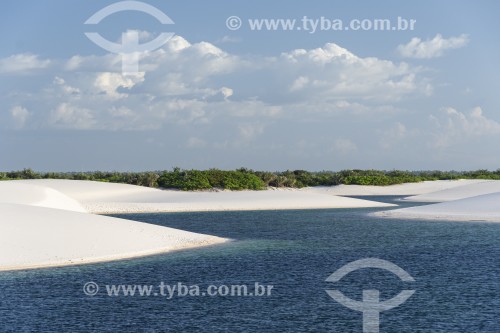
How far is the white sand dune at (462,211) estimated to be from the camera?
57.2 metres

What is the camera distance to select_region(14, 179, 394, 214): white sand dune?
72600 millimetres

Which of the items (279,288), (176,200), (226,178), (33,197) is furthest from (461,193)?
(279,288)

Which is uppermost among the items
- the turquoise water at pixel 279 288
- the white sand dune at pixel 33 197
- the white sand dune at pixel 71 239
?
the white sand dune at pixel 33 197

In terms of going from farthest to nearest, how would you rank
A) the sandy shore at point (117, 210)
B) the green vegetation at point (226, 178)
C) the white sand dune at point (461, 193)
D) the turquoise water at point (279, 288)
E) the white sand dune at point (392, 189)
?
1. the white sand dune at point (392, 189)
2. the green vegetation at point (226, 178)
3. the white sand dune at point (461, 193)
4. the sandy shore at point (117, 210)
5. the turquoise water at point (279, 288)

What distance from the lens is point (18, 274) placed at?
2759 cm

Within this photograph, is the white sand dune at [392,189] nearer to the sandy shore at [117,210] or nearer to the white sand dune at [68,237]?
the sandy shore at [117,210]

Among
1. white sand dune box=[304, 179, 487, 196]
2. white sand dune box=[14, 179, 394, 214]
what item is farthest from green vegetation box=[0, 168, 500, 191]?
white sand dune box=[14, 179, 394, 214]

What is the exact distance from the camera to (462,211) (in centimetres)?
6081

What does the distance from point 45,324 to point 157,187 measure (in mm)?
79793

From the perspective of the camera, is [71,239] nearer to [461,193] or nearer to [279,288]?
[279,288]

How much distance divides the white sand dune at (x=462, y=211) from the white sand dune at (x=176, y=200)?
52.7 ft

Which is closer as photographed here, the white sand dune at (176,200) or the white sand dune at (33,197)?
the white sand dune at (33,197)

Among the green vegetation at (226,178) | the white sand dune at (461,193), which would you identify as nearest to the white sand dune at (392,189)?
the green vegetation at (226,178)

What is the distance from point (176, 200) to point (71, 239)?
4656 cm
